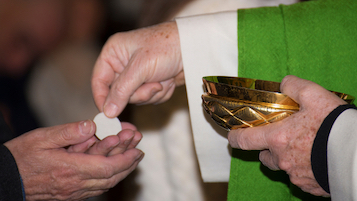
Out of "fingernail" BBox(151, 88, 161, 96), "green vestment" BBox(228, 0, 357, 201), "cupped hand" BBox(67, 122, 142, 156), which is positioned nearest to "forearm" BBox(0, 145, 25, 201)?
"cupped hand" BBox(67, 122, 142, 156)

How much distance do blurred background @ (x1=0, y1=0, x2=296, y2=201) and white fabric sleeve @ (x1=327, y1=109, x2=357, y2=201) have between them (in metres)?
0.65

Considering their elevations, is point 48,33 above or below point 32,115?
above

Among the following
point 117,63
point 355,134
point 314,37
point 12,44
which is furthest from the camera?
point 12,44

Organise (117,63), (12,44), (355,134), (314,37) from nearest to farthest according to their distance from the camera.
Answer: (355,134) → (314,37) → (117,63) → (12,44)

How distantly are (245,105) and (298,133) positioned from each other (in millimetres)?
98

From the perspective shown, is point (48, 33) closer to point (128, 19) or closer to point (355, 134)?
point (128, 19)

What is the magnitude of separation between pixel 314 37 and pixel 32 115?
1174mm

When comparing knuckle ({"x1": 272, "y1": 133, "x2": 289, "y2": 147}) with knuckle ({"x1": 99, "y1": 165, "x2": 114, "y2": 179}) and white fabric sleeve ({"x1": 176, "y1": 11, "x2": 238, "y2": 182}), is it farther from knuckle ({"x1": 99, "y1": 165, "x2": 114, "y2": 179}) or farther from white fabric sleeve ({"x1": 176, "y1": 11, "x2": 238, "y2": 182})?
knuckle ({"x1": 99, "y1": 165, "x2": 114, "y2": 179})

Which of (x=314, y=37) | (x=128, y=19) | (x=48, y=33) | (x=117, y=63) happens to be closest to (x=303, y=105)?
(x=314, y=37)

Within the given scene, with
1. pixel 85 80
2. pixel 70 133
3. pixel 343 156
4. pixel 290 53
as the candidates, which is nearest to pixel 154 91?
pixel 70 133

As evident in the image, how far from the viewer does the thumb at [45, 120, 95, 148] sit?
583 millimetres

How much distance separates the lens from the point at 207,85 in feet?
1.34

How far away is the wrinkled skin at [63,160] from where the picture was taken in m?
0.59

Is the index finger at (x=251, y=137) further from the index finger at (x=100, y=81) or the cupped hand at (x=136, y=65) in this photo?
the index finger at (x=100, y=81)
